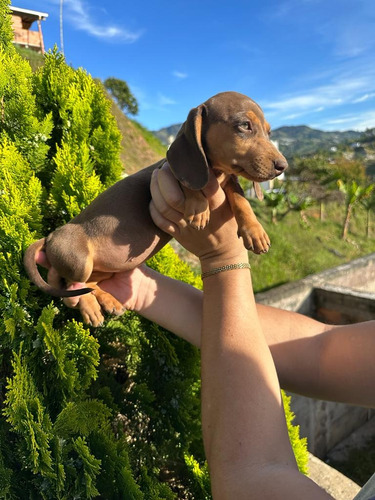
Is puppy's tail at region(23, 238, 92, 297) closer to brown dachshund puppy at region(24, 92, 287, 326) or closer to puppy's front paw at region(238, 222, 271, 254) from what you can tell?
brown dachshund puppy at region(24, 92, 287, 326)

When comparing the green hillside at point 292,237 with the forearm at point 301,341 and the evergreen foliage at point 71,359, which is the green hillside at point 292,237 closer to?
the evergreen foliage at point 71,359

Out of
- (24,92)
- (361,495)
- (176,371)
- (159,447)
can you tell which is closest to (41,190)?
(24,92)

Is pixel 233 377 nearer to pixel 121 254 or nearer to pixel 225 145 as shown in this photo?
pixel 121 254

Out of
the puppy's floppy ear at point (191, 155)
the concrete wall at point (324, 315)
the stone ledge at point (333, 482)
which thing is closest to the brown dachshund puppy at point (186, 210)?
the puppy's floppy ear at point (191, 155)

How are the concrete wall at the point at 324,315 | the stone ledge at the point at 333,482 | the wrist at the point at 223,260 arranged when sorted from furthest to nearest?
the concrete wall at the point at 324,315
the stone ledge at the point at 333,482
the wrist at the point at 223,260

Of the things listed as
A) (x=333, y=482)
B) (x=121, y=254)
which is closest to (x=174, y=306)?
(x=121, y=254)

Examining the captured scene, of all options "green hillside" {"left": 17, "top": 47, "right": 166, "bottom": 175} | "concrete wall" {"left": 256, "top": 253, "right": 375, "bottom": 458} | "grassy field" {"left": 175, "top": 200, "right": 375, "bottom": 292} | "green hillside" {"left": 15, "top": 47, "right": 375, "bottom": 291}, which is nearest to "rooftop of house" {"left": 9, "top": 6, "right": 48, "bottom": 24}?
"green hillside" {"left": 17, "top": 47, "right": 166, "bottom": 175}
